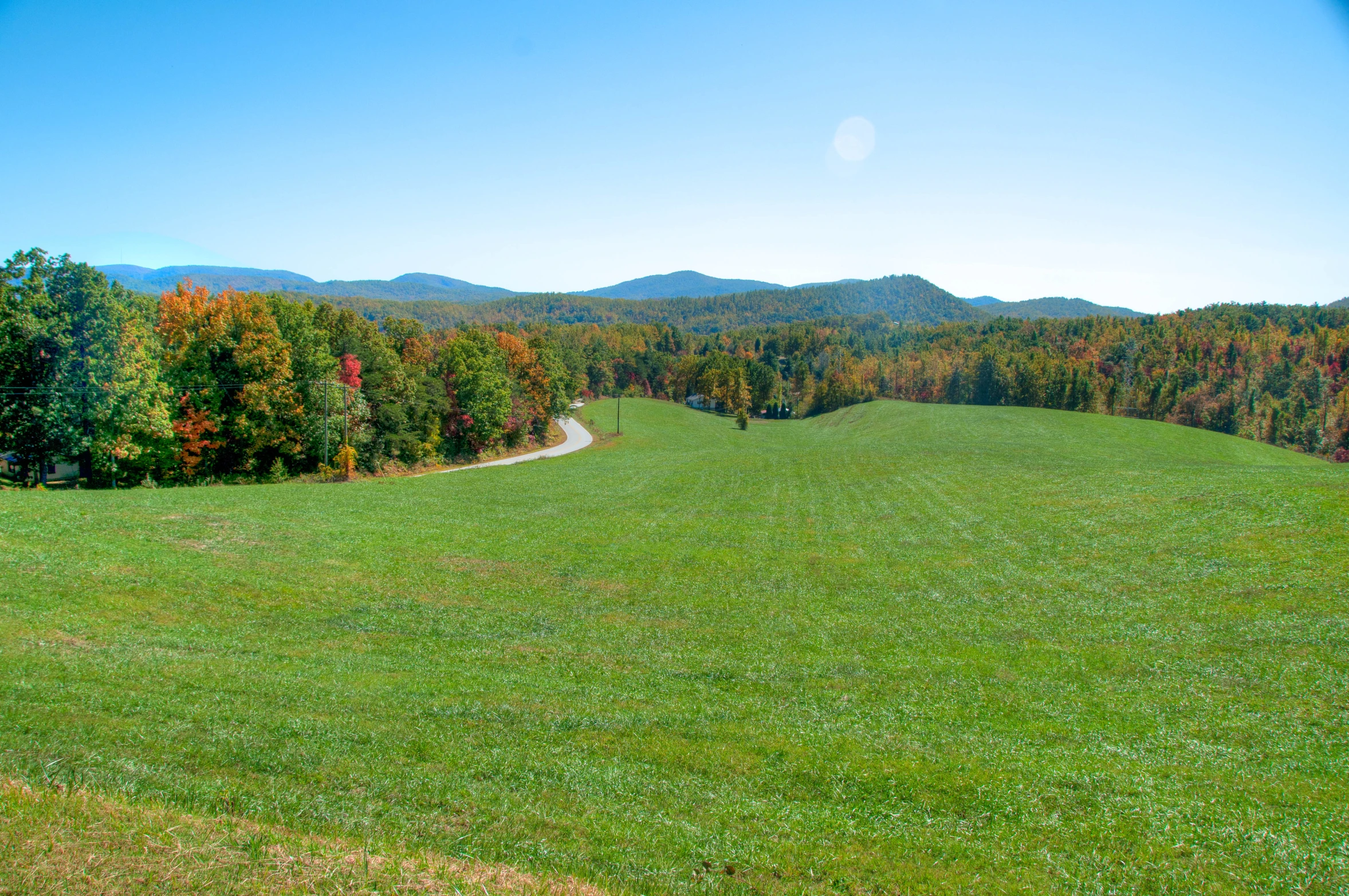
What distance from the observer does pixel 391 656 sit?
14.1 metres

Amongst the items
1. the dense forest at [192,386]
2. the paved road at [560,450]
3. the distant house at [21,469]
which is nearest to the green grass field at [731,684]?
the dense forest at [192,386]

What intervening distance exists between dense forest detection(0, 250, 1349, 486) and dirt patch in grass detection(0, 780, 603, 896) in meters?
42.1

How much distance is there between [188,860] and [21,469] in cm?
5179

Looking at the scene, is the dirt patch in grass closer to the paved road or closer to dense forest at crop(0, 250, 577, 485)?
dense forest at crop(0, 250, 577, 485)

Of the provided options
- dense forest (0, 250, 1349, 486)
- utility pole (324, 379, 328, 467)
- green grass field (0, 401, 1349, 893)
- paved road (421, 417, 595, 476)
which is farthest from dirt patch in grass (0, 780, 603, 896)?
paved road (421, 417, 595, 476)

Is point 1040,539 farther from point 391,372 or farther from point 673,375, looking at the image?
point 673,375

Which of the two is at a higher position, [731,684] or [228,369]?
[228,369]

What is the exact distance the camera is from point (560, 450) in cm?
7850

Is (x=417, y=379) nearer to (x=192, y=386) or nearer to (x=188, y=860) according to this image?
(x=192, y=386)

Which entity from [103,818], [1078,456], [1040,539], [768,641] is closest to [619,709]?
[768,641]

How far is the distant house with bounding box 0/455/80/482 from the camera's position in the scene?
40188mm

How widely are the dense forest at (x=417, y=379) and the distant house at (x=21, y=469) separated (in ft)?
4.65

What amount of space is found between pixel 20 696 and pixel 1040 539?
28.1 m

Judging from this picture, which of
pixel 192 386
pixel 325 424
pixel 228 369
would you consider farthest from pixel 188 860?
pixel 228 369
